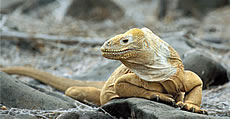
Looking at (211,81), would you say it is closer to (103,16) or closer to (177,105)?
(177,105)

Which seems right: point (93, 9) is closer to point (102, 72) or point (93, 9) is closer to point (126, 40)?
point (102, 72)

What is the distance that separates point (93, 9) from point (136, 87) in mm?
13494

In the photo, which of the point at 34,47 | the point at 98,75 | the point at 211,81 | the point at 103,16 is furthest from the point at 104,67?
the point at 103,16

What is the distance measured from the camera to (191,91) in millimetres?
4309

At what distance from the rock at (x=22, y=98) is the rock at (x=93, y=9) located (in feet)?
40.6

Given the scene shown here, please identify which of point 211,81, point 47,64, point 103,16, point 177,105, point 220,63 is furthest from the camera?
point 103,16

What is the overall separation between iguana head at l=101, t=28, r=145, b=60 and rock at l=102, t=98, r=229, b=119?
0.54 m

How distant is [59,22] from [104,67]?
8.22m

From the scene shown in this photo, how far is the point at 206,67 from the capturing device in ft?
21.3

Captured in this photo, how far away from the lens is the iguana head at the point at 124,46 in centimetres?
407

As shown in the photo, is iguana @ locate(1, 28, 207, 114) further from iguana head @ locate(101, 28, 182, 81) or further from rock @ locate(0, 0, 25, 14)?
rock @ locate(0, 0, 25, 14)

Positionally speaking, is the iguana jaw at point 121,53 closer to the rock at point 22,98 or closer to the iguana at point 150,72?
the iguana at point 150,72

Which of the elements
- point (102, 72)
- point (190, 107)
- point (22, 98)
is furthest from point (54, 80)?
point (190, 107)

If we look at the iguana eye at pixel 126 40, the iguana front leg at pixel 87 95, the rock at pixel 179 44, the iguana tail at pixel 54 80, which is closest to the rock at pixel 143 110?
the iguana eye at pixel 126 40
